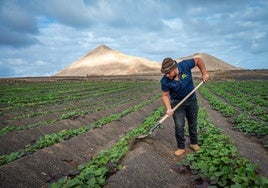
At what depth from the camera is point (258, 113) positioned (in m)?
11.6

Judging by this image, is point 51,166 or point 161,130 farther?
point 161,130

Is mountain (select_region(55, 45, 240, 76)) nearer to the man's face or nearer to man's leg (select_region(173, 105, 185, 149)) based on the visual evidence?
man's leg (select_region(173, 105, 185, 149))

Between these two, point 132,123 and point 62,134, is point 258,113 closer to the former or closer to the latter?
point 132,123

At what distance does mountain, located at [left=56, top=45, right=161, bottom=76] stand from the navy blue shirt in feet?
313

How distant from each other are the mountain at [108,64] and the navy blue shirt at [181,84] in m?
95.4

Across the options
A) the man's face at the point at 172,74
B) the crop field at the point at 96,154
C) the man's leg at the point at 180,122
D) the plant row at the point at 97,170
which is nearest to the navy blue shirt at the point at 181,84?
the man's face at the point at 172,74

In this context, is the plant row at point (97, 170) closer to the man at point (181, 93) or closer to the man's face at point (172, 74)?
the man at point (181, 93)

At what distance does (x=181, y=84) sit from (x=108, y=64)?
11583 cm

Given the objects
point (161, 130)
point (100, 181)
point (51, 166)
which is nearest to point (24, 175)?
point (51, 166)

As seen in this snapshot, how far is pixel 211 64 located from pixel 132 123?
115034 mm

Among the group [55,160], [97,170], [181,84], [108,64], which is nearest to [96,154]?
[55,160]

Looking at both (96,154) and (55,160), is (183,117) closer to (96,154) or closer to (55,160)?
(96,154)

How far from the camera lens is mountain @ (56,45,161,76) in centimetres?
10769

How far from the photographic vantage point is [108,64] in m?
120
